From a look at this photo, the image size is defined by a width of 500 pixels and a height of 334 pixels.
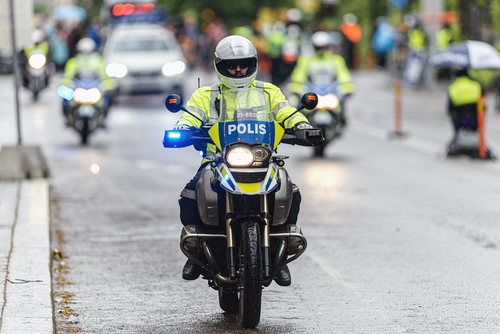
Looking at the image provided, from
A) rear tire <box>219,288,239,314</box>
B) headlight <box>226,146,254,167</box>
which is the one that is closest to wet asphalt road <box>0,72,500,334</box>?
rear tire <box>219,288,239,314</box>

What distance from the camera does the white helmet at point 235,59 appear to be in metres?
6.51

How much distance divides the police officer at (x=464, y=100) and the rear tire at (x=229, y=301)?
9903 mm

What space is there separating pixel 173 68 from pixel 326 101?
10284mm

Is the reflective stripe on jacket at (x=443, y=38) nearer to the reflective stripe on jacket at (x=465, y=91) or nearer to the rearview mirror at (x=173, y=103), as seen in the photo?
the reflective stripe on jacket at (x=465, y=91)

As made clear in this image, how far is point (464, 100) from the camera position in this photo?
1602 cm

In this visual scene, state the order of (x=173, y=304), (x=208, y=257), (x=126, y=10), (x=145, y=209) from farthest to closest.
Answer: (x=126, y=10) → (x=145, y=209) → (x=173, y=304) → (x=208, y=257)

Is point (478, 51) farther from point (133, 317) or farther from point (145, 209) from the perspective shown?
point (133, 317)

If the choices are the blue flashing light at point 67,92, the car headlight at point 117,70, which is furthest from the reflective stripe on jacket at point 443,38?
the blue flashing light at point 67,92

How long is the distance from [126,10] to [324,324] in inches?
1464

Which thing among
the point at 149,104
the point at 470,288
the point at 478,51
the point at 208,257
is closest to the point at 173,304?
the point at 208,257

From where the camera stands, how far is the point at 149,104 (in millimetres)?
25219

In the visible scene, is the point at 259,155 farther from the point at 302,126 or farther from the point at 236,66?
the point at 236,66

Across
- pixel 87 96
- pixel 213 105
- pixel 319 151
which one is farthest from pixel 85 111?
pixel 213 105

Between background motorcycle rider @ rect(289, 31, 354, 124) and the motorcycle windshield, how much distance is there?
30.5 ft
